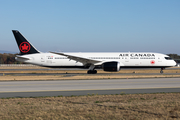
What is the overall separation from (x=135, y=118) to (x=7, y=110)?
19.8ft

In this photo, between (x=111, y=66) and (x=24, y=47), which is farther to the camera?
(x=24, y=47)

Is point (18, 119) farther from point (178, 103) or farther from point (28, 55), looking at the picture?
point (28, 55)

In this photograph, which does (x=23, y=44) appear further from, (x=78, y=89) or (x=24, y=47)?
(x=78, y=89)

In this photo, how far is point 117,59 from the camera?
133 feet

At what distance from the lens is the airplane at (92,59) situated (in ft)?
132

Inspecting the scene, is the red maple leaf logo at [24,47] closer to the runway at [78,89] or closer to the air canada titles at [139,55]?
the air canada titles at [139,55]

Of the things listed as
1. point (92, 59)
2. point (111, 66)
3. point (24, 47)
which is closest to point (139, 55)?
point (111, 66)

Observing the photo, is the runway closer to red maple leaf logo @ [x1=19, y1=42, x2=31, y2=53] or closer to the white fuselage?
the white fuselage

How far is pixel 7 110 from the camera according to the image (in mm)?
10273

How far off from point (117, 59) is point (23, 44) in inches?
742

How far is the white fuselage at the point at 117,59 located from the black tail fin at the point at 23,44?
3.52 ft

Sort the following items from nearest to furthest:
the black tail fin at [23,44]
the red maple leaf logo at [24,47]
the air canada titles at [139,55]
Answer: the air canada titles at [139,55] < the black tail fin at [23,44] < the red maple leaf logo at [24,47]

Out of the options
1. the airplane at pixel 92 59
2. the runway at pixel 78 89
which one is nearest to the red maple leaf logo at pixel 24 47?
the airplane at pixel 92 59

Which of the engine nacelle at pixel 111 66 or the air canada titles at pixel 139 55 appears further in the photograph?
the air canada titles at pixel 139 55
